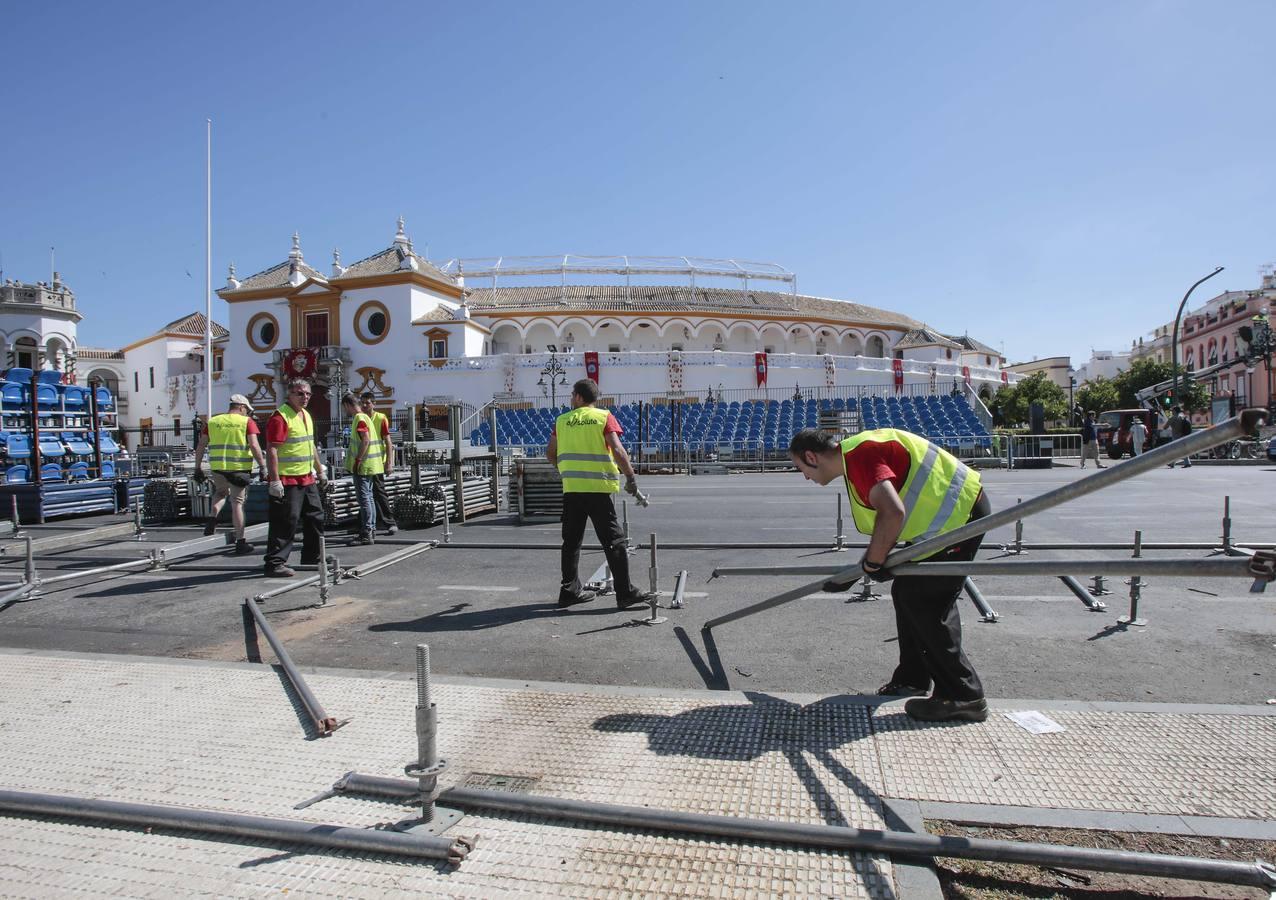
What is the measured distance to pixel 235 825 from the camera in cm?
249

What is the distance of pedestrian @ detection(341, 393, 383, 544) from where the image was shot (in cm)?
908

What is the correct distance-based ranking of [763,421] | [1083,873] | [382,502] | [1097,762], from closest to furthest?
[1083,873]
[1097,762]
[382,502]
[763,421]

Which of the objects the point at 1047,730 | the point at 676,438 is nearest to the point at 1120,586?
the point at 1047,730

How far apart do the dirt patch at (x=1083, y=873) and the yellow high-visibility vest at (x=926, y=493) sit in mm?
1303

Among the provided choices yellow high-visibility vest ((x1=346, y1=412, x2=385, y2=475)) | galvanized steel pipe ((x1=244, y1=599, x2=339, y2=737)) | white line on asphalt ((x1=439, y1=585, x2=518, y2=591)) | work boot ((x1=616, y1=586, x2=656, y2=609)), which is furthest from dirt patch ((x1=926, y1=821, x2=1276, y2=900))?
yellow high-visibility vest ((x1=346, y1=412, x2=385, y2=475))

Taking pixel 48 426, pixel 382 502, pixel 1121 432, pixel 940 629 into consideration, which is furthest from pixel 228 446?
pixel 1121 432

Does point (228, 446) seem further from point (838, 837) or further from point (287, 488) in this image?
point (838, 837)

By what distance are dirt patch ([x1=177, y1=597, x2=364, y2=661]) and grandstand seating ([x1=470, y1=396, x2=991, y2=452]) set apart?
20.5m

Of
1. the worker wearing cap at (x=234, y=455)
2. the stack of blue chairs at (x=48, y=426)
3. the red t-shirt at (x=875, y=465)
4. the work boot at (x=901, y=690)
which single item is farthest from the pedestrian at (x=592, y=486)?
the stack of blue chairs at (x=48, y=426)

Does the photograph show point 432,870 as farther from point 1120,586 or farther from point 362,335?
point 362,335

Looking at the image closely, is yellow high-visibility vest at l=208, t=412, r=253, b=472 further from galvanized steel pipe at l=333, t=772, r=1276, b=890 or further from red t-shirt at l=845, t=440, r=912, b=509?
red t-shirt at l=845, t=440, r=912, b=509

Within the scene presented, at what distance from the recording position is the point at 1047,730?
3.19m

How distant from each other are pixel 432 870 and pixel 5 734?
263cm

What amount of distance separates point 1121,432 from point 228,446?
105ft
